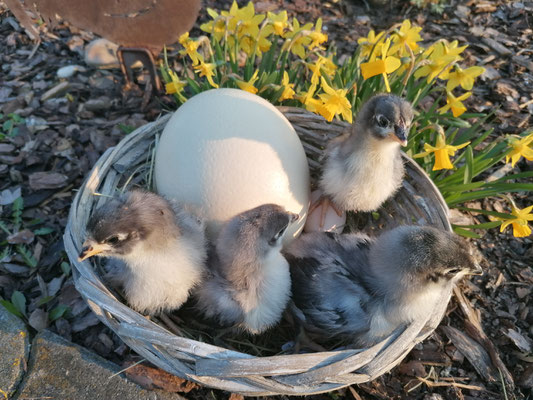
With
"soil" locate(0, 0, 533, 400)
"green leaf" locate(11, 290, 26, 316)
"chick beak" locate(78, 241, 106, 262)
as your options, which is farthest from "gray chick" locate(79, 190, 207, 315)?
"green leaf" locate(11, 290, 26, 316)

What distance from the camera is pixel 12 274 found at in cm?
245

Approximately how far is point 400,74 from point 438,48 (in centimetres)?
27

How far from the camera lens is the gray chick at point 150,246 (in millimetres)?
1730

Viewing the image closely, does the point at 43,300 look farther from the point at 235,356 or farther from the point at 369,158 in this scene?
the point at 369,158

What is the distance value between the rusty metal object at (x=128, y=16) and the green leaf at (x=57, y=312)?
1614mm

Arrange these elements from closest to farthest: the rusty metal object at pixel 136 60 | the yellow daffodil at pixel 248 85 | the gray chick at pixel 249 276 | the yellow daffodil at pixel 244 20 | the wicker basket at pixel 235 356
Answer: the wicker basket at pixel 235 356
the gray chick at pixel 249 276
the yellow daffodil at pixel 248 85
the yellow daffodil at pixel 244 20
the rusty metal object at pixel 136 60

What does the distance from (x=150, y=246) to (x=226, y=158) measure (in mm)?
515

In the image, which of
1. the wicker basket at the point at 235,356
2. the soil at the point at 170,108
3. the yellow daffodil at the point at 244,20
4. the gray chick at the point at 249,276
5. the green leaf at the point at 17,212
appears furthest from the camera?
the green leaf at the point at 17,212

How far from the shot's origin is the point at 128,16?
2752 mm

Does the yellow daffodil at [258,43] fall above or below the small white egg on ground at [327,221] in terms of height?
above

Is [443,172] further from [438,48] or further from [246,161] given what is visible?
[246,161]

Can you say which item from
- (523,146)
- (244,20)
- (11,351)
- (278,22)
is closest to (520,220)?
(523,146)

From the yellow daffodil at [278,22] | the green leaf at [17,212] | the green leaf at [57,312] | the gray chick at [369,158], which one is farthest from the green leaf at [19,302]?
the yellow daffodil at [278,22]

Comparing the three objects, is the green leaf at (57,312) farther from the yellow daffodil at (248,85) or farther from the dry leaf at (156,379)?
the yellow daffodil at (248,85)
